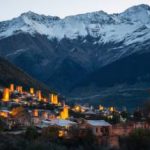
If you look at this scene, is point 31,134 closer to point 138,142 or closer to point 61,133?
point 61,133

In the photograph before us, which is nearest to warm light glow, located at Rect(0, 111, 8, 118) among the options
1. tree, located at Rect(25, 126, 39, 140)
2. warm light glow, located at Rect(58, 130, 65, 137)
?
warm light glow, located at Rect(58, 130, 65, 137)

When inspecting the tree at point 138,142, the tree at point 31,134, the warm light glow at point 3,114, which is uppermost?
the warm light glow at point 3,114

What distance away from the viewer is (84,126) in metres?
104

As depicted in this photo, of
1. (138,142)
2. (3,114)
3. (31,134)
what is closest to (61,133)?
(31,134)

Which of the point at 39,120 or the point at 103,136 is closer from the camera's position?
the point at 103,136

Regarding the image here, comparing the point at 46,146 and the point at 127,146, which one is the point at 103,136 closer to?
the point at 127,146

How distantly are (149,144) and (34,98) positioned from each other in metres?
101

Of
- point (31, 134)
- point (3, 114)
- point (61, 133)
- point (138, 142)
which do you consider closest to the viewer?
point (138, 142)

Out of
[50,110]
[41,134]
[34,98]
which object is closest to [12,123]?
[41,134]

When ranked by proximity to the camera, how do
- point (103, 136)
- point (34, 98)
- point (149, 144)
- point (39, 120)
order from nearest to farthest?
point (149, 144) < point (103, 136) < point (39, 120) < point (34, 98)

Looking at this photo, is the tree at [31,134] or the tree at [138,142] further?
the tree at [138,142]

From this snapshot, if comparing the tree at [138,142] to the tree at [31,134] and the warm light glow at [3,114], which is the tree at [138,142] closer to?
the tree at [31,134]

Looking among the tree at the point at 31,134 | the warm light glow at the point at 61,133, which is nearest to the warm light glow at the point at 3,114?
the warm light glow at the point at 61,133

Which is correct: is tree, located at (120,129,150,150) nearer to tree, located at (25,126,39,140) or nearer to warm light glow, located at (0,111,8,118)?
tree, located at (25,126,39,140)
